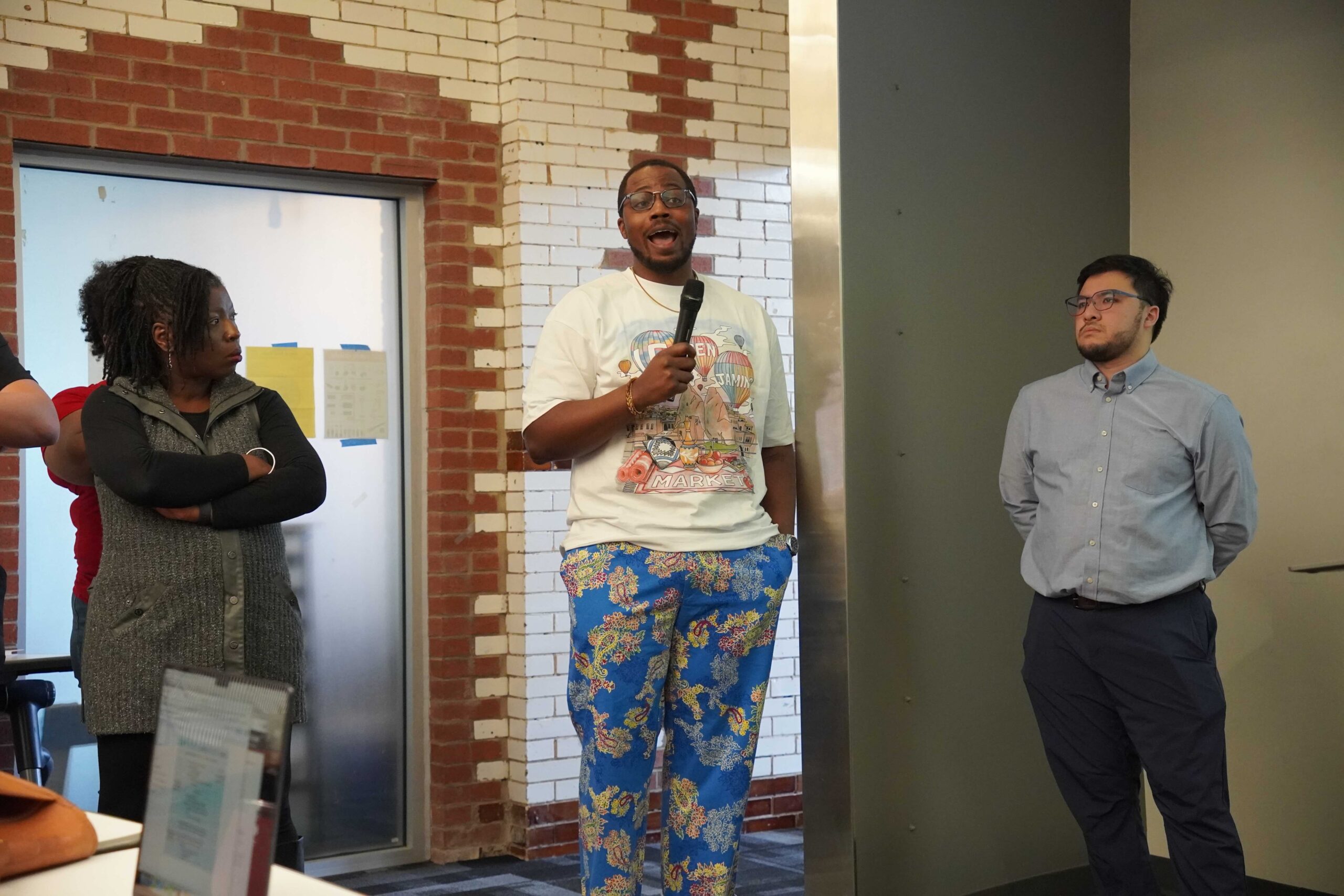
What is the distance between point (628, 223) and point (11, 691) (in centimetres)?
216

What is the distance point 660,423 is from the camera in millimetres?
2820

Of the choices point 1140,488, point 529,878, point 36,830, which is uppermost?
point 1140,488

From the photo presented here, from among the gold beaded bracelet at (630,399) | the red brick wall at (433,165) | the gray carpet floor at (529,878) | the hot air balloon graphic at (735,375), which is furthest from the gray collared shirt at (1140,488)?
the red brick wall at (433,165)

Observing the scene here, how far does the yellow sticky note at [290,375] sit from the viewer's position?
452 centimetres

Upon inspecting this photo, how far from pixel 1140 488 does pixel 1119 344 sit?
35cm

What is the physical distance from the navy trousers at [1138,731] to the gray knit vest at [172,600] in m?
1.75

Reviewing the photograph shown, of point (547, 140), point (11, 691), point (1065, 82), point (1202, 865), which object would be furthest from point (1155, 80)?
point (11, 691)

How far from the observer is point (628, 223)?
2914mm

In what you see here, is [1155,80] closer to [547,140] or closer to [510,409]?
[547,140]

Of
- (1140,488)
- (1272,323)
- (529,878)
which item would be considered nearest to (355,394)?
(529,878)

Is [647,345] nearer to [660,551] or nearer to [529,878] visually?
[660,551]

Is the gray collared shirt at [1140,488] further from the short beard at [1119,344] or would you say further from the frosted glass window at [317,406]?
the frosted glass window at [317,406]

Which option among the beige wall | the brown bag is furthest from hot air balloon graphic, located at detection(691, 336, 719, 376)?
the beige wall

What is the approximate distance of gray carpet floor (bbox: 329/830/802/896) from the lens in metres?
4.27
